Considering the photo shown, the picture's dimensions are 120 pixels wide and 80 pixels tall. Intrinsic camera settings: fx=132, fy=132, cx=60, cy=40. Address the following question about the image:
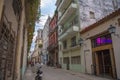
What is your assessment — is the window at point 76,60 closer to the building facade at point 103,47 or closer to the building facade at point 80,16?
the building facade at point 80,16

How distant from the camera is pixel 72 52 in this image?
801 inches

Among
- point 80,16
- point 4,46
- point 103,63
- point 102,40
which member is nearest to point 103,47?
point 102,40

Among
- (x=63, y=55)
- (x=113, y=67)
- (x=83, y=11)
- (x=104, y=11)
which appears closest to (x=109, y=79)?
(x=113, y=67)

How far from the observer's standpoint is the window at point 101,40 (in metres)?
11.7

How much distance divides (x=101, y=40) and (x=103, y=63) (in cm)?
222

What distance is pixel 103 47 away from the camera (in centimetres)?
1231

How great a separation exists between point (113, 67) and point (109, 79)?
107cm

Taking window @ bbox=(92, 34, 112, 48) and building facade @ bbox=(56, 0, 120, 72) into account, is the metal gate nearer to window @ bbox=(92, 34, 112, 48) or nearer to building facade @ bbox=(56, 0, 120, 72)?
window @ bbox=(92, 34, 112, 48)

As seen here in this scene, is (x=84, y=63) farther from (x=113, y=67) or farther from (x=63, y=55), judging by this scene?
(x=63, y=55)

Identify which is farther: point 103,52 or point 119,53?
→ point 103,52

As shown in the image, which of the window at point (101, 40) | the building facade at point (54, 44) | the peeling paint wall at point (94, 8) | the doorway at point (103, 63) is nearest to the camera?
the window at point (101, 40)

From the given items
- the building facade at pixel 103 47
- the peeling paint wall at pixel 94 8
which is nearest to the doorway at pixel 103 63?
the building facade at pixel 103 47

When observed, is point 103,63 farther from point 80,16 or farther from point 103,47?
point 80,16

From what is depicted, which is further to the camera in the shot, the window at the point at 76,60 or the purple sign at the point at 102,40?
the window at the point at 76,60
